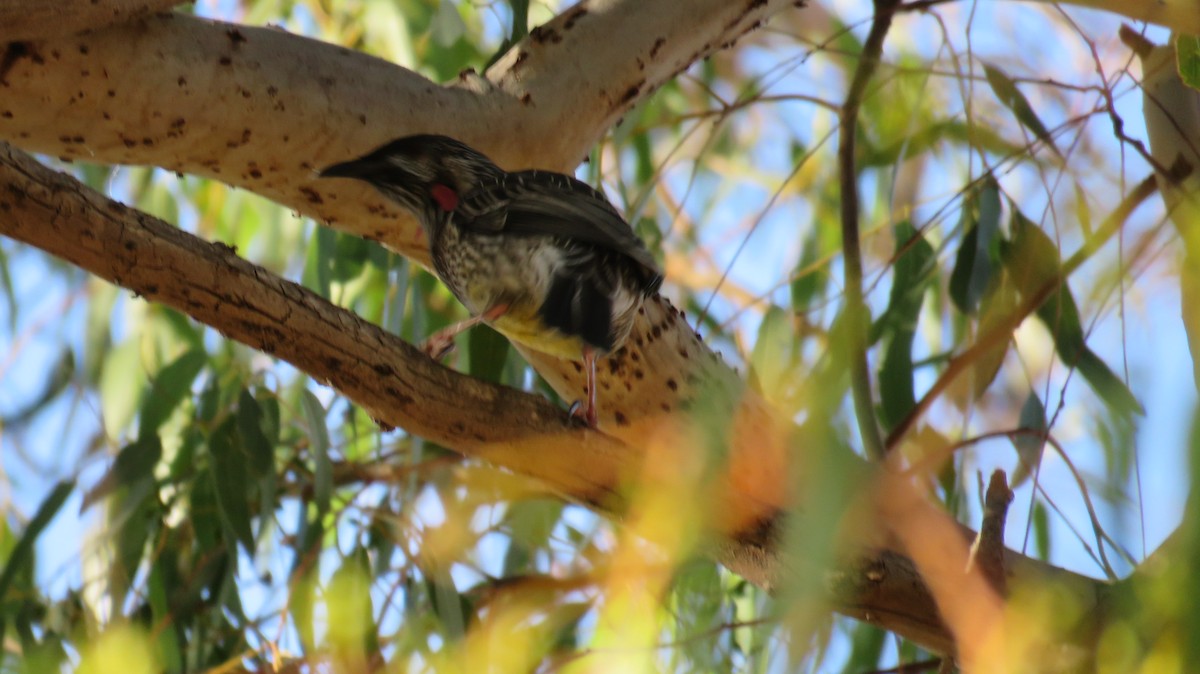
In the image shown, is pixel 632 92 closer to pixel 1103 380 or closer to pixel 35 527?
pixel 1103 380

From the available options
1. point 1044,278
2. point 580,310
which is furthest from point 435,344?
point 1044,278

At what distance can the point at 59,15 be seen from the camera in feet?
5.36

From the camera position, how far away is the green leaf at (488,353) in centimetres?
229

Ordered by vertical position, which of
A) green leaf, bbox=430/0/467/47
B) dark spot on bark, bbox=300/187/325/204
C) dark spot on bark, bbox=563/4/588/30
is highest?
green leaf, bbox=430/0/467/47

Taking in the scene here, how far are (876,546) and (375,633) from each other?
3.18 ft

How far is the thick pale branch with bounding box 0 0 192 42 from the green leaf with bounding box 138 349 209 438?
1.11 m

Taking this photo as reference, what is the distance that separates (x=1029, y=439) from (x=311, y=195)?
1203mm

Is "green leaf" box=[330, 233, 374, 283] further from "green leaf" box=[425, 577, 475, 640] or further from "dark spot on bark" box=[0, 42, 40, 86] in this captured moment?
"dark spot on bark" box=[0, 42, 40, 86]

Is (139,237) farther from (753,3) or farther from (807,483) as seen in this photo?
(753,3)

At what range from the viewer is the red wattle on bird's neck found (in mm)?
2016

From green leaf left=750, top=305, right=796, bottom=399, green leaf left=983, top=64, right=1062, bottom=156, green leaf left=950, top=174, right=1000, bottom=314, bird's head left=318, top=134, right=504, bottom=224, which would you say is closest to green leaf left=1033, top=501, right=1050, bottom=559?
green leaf left=950, top=174, right=1000, bottom=314

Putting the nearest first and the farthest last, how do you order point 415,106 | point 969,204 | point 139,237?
point 139,237 < point 415,106 < point 969,204

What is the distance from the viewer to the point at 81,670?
2096 mm

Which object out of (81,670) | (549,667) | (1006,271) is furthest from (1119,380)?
(81,670)
